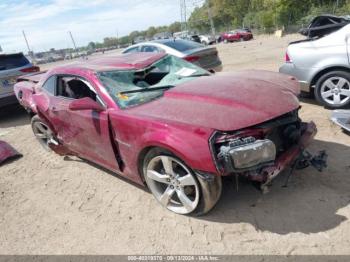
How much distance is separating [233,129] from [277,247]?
3.53 ft

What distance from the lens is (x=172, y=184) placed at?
329cm

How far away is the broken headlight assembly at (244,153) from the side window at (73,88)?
1832mm

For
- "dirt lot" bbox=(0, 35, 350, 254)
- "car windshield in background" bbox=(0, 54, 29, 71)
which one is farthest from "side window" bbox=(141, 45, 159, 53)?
"dirt lot" bbox=(0, 35, 350, 254)

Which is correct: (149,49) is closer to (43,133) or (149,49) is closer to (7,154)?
(43,133)

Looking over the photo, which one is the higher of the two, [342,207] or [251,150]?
[251,150]

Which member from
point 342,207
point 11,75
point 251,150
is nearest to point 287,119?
point 251,150

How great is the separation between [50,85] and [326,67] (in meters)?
4.52

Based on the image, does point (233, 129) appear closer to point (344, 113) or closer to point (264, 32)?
point (344, 113)

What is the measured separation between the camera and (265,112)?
3002 mm

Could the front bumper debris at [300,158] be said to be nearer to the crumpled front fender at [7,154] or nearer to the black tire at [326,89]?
the black tire at [326,89]

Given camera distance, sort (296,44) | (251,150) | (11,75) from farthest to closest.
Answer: (11,75) → (296,44) → (251,150)

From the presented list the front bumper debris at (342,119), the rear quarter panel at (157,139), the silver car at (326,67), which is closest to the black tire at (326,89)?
the silver car at (326,67)

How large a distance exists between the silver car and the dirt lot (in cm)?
130

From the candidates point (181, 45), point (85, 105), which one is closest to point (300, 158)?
point (85, 105)
